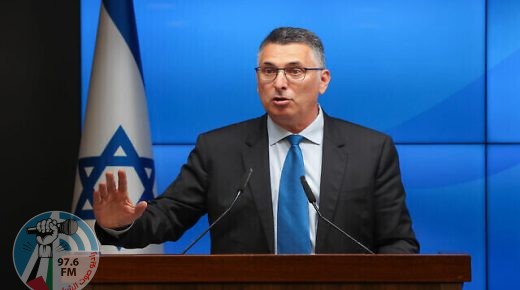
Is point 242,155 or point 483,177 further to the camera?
point 483,177

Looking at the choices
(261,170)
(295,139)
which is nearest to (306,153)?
(295,139)

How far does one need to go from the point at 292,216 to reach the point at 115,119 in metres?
1.28

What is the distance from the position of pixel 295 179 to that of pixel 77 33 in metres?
1.79

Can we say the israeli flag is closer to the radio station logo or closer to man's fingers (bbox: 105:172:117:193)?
the radio station logo

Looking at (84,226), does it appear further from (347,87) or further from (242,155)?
(347,87)

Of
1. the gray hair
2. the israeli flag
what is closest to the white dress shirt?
the gray hair

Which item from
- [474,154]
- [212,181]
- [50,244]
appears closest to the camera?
[50,244]

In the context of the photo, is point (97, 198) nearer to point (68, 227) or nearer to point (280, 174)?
point (68, 227)

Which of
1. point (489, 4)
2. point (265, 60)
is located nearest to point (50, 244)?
point (265, 60)

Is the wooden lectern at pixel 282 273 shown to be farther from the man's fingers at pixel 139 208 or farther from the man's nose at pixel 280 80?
the man's nose at pixel 280 80

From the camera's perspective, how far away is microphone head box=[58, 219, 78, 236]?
8.35 ft

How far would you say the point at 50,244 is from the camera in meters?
2.35

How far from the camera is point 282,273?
2.04m

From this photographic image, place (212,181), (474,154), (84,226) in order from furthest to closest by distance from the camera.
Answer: (474,154) → (212,181) → (84,226)
